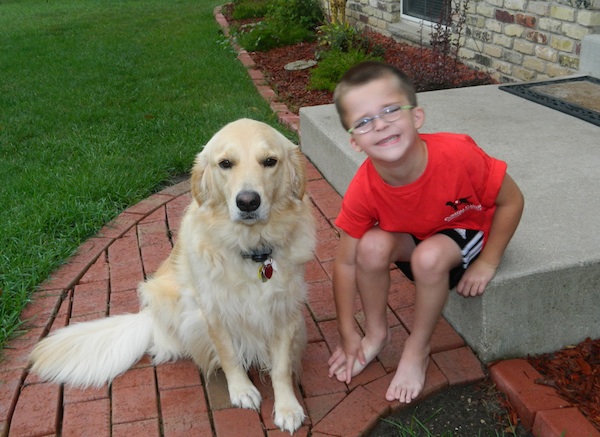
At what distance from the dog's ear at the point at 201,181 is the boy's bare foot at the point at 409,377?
1040 mm

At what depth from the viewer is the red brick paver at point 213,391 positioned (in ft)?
7.67

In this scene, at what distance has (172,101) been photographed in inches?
252

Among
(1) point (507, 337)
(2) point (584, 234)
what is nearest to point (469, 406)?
(1) point (507, 337)

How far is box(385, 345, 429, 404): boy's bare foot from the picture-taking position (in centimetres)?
241

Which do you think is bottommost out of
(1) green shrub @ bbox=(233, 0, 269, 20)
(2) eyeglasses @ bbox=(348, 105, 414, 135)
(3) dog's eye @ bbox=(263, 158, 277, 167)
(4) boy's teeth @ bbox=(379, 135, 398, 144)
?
(1) green shrub @ bbox=(233, 0, 269, 20)

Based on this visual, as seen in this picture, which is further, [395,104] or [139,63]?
[139,63]

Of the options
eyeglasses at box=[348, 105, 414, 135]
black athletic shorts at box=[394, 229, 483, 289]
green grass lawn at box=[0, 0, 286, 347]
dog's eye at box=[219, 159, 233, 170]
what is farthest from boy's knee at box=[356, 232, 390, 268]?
green grass lawn at box=[0, 0, 286, 347]

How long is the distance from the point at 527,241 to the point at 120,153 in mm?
3392

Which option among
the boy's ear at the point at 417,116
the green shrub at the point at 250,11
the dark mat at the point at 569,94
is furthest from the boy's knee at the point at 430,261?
the green shrub at the point at 250,11

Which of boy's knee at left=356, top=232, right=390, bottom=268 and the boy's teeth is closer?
the boy's teeth

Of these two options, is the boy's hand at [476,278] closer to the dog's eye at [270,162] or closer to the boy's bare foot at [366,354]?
the boy's bare foot at [366,354]

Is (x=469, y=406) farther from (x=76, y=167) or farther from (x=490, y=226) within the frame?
(x=76, y=167)

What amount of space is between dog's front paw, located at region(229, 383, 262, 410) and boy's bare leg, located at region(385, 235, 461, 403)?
53cm

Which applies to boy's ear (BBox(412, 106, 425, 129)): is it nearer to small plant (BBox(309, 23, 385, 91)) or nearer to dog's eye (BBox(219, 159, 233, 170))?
dog's eye (BBox(219, 159, 233, 170))
